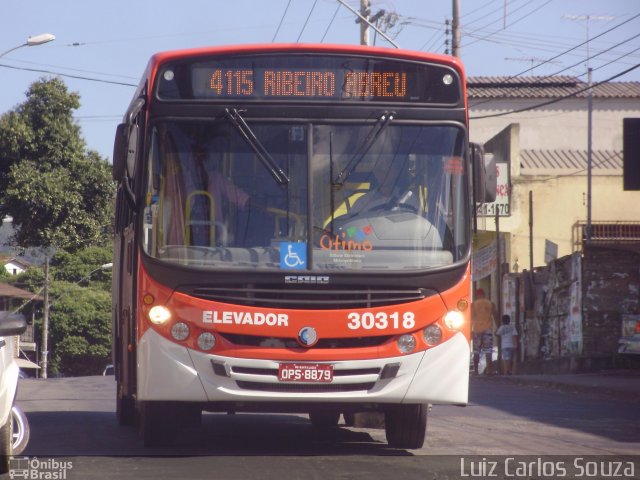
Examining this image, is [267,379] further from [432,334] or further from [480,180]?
[480,180]

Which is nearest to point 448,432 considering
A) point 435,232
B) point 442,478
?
point 435,232

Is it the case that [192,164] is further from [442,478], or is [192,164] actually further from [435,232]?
[442,478]

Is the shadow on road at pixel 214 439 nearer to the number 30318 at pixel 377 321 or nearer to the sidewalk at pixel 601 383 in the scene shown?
the number 30318 at pixel 377 321

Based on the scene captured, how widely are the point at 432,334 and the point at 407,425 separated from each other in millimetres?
1160

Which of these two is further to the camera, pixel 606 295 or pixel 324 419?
pixel 606 295

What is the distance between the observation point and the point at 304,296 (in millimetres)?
9148

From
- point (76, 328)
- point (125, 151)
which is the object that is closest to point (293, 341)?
point (125, 151)

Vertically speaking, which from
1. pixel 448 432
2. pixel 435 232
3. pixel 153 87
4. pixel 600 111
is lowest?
pixel 448 432

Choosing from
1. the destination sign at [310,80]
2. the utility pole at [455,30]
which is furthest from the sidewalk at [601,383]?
the destination sign at [310,80]

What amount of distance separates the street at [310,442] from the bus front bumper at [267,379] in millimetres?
481

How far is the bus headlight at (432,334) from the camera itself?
9227 millimetres

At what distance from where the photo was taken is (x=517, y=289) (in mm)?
39250

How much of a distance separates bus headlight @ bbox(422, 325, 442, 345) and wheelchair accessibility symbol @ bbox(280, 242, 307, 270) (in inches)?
41.4

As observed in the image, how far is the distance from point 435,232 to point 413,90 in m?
1.17
